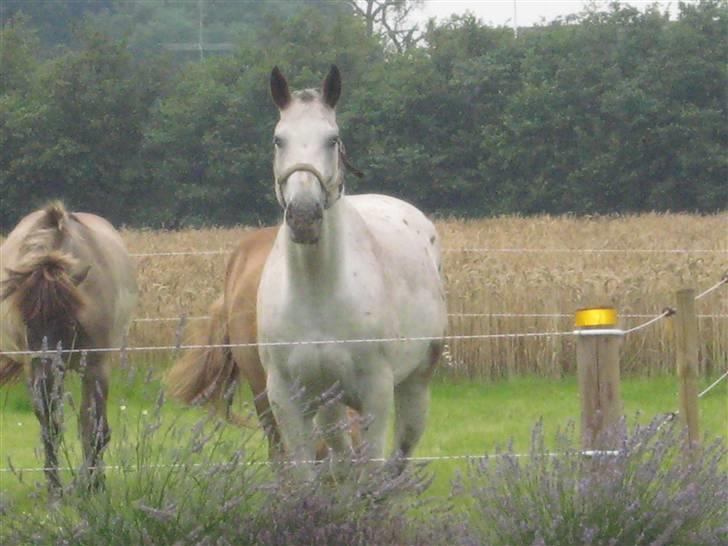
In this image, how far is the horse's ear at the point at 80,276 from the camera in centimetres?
797

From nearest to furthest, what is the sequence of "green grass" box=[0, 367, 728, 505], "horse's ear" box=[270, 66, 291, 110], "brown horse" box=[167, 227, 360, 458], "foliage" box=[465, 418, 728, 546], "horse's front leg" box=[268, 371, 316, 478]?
"foliage" box=[465, 418, 728, 546] → "horse's front leg" box=[268, 371, 316, 478] → "horse's ear" box=[270, 66, 291, 110] → "brown horse" box=[167, 227, 360, 458] → "green grass" box=[0, 367, 728, 505]

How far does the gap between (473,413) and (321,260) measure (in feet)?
18.5

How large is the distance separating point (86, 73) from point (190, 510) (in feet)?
139

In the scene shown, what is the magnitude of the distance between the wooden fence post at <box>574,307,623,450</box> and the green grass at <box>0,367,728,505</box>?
7.10 feet

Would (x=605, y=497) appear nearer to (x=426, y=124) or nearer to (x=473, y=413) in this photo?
(x=473, y=413)

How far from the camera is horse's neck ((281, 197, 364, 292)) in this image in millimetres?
6098

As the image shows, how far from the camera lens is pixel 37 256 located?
7.82m

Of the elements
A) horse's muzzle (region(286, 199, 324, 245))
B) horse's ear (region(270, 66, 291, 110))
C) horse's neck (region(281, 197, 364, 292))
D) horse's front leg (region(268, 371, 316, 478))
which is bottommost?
horse's front leg (region(268, 371, 316, 478))

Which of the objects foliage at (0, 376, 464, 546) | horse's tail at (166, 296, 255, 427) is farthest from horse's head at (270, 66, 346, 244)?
horse's tail at (166, 296, 255, 427)

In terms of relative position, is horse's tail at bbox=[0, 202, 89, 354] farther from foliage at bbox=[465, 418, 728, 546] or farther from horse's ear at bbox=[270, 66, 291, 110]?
foliage at bbox=[465, 418, 728, 546]

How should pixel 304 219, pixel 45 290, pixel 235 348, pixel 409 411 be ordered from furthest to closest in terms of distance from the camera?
pixel 45 290 → pixel 235 348 → pixel 409 411 → pixel 304 219

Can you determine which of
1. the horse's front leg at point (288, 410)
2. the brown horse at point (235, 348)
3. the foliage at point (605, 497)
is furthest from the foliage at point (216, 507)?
the brown horse at point (235, 348)

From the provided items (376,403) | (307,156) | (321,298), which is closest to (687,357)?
(376,403)

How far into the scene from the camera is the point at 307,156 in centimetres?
586
